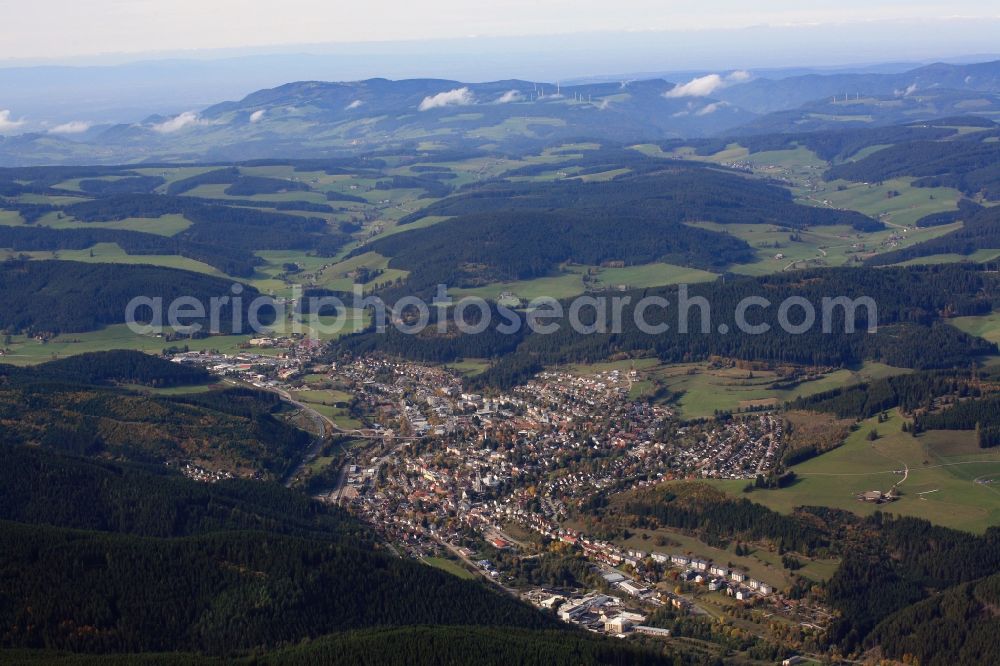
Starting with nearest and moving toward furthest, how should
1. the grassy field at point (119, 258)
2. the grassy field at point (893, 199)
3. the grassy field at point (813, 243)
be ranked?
the grassy field at point (813, 243) < the grassy field at point (119, 258) < the grassy field at point (893, 199)

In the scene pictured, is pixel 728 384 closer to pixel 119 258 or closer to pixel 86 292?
pixel 86 292

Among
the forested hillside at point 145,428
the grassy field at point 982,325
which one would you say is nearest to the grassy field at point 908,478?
the grassy field at point 982,325

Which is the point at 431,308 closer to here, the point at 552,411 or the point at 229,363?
the point at 229,363

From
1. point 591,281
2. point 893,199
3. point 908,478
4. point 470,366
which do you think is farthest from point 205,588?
point 893,199

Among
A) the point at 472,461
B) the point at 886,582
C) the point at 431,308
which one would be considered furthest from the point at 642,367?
the point at 886,582

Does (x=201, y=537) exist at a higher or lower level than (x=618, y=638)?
higher

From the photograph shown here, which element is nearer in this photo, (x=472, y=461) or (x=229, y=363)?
(x=472, y=461)

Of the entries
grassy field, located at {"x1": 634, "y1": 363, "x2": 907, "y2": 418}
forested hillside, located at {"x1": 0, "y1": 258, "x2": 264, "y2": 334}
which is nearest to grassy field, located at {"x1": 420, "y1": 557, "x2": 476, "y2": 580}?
grassy field, located at {"x1": 634, "y1": 363, "x2": 907, "y2": 418}

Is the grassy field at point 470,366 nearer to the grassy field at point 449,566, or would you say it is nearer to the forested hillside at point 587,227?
the forested hillside at point 587,227
